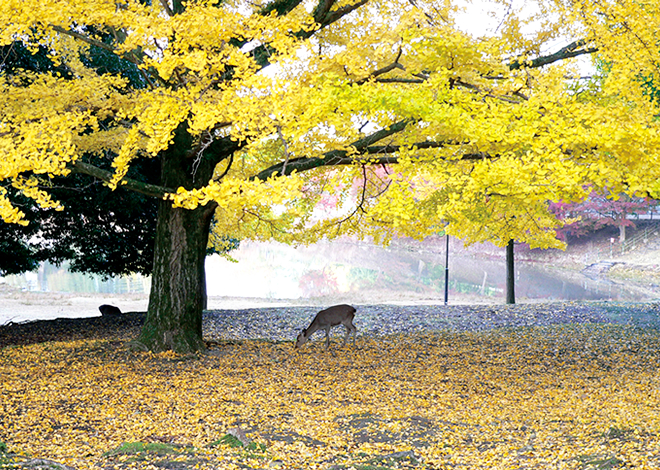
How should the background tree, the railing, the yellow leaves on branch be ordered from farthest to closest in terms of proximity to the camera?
the railing, the background tree, the yellow leaves on branch

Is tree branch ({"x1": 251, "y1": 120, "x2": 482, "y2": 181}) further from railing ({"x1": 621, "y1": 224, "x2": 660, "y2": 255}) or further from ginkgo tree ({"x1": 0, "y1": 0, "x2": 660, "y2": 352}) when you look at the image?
railing ({"x1": 621, "y1": 224, "x2": 660, "y2": 255})

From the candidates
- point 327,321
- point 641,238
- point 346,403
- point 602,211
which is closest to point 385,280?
point 602,211

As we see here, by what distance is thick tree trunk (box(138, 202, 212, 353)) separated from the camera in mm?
9898

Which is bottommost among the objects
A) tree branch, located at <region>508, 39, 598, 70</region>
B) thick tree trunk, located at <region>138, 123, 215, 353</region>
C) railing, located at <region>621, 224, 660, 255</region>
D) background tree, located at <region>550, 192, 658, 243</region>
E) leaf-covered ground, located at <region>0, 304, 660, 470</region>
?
leaf-covered ground, located at <region>0, 304, 660, 470</region>

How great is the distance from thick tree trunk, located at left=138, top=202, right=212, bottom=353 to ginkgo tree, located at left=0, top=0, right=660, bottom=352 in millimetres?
24

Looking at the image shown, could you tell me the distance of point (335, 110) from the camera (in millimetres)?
8125

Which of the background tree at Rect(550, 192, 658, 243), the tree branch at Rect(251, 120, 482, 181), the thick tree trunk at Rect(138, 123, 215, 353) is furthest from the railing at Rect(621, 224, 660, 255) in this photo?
the thick tree trunk at Rect(138, 123, 215, 353)

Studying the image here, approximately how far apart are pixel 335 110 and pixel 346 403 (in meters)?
3.98

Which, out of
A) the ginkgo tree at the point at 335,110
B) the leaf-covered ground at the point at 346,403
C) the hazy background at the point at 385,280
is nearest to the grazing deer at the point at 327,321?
the leaf-covered ground at the point at 346,403

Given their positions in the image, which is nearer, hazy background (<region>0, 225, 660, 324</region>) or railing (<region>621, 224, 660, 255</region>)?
hazy background (<region>0, 225, 660, 324</region>)

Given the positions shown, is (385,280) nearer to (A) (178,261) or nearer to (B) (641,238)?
(B) (641,238)

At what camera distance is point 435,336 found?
1323 cm

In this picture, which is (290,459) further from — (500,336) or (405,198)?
(500,336)

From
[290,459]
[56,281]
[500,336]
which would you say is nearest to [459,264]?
[56,281]
